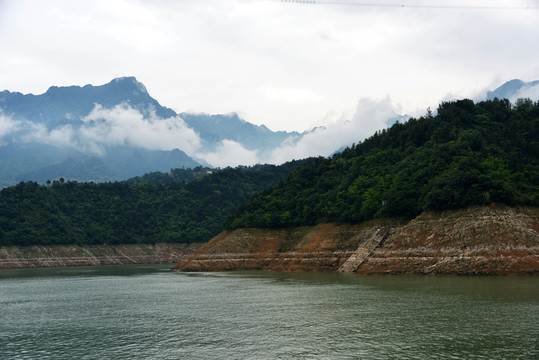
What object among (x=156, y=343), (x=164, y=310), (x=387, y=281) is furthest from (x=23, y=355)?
(x=387, y=281)

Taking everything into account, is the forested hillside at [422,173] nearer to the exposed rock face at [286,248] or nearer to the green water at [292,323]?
the exposed rock face at [286,248]

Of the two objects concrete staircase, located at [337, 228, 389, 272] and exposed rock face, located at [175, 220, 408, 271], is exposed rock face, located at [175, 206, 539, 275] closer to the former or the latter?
concrete staircase, located at [337, 228, 389, 272]

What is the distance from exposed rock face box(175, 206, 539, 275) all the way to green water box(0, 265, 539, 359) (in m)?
6.41

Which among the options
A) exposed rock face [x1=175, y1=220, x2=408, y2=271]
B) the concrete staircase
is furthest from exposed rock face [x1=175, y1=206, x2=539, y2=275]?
exposed rock face [x1=175, y1=220, x2=408, y2=271]

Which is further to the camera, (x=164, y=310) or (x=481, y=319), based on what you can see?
(x=164, y=310)

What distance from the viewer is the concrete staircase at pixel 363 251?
352 feet

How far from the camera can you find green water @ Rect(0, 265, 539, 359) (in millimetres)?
38094

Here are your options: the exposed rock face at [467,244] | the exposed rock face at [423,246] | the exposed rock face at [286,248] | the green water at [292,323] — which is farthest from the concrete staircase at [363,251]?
the green water at [292,323]

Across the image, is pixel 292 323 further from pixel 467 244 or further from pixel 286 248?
pixel 286 248

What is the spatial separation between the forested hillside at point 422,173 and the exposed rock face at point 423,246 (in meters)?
3.32

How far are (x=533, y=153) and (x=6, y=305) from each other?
109m

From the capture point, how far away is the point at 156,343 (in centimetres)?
4266

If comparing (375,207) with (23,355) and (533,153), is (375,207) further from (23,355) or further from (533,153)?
(23,355)

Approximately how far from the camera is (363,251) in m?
109
